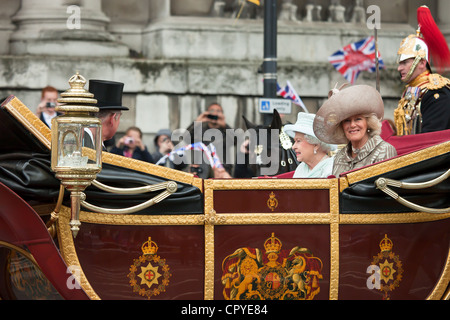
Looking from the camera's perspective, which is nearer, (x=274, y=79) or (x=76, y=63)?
(x=274, y=79)

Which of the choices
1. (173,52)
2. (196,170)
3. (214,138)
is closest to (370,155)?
(196,170)

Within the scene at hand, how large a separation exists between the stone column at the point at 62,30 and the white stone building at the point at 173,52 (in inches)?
0.5

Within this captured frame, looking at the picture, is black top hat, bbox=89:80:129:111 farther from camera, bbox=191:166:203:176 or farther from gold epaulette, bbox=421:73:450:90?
camera, bbox=191:166:203:176

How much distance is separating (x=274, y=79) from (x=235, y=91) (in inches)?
90.3

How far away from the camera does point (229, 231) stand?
5477mm

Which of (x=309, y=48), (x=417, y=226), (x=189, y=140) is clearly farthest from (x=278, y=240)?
(x=309, y=48)

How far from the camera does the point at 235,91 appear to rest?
13.1 metres

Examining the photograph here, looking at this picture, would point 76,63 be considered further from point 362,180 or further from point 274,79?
point 362,180

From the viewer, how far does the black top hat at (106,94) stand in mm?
6730

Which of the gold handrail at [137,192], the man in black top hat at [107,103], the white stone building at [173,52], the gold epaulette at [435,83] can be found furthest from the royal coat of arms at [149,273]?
the white stone building at [173,52]

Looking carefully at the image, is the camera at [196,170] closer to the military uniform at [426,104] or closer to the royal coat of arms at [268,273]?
the military uniform at [426,104]

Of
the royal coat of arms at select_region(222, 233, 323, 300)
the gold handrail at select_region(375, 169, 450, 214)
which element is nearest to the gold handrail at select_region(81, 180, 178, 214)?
the royal coat of arms at select_region(222, 233, 323, 300)

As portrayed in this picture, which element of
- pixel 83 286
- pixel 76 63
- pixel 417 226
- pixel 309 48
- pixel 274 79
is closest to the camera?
pixel 83 286

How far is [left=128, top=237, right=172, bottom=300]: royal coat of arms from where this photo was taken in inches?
212
